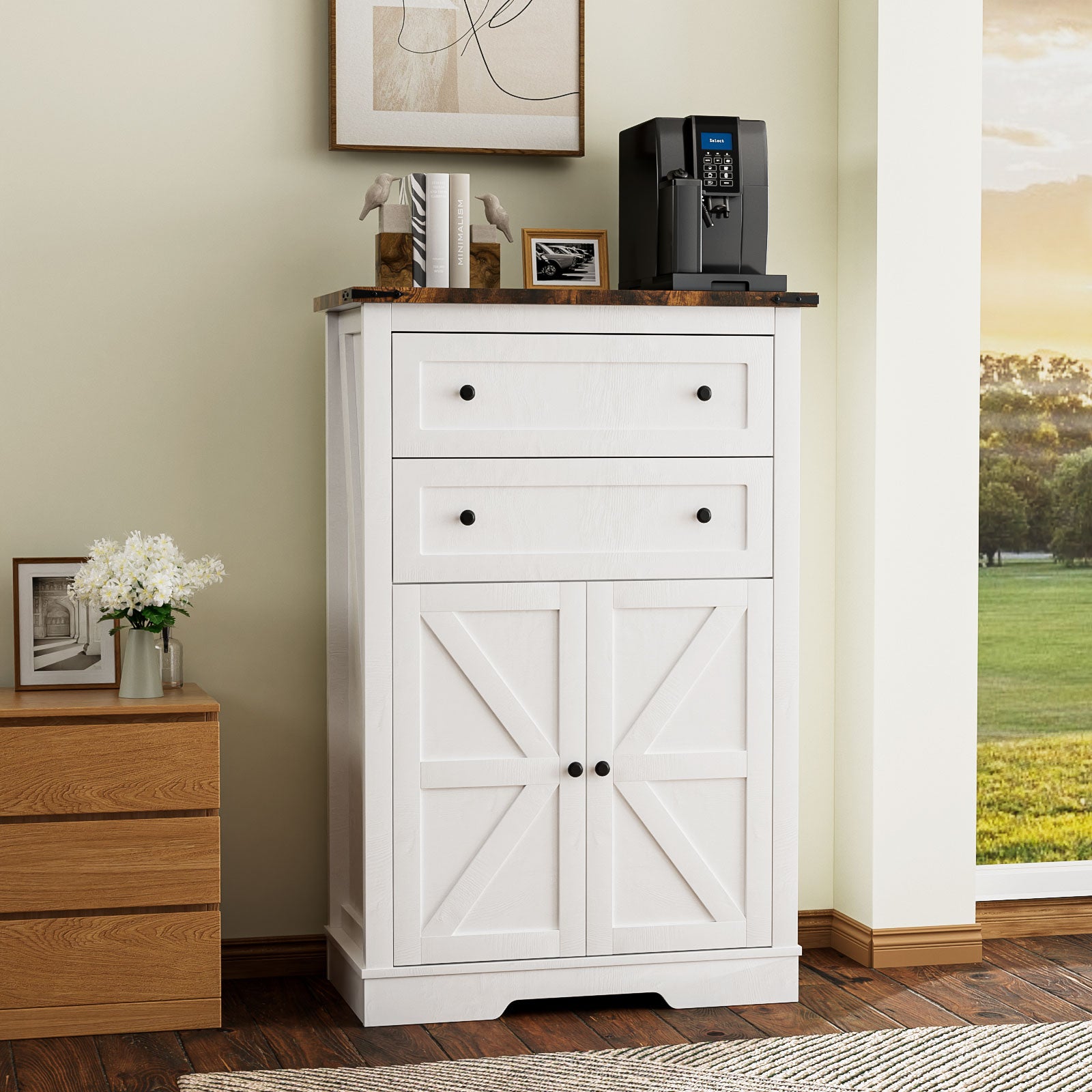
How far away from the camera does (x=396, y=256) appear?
2.94m

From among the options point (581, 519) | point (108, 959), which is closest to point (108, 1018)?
point (108, 959)

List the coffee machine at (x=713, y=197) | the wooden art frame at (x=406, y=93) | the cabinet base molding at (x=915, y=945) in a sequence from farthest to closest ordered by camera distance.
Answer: the cabinet base molding at (x=915, y=945), the wooden art frame at (x=406, y=93), the coffee machine at (x=713, y=197)

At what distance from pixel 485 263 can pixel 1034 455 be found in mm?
1867

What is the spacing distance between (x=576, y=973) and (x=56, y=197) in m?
1.99

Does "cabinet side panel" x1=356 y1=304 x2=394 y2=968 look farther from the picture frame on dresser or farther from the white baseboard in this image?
the white baseboard

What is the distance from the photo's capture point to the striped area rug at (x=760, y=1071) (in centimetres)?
247

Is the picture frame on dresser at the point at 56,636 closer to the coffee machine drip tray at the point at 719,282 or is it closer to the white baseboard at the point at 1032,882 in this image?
the coffee machine drip tray at the point at 719,282

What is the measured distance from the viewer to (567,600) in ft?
9.21

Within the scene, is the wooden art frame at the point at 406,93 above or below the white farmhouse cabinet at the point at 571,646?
above

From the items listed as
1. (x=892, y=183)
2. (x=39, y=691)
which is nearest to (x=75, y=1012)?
(x=39, y=691)

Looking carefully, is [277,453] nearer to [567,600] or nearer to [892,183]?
[567,600]

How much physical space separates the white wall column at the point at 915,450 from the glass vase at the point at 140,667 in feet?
5.26

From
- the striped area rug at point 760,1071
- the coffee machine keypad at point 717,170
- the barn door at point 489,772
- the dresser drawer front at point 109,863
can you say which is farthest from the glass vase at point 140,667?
the coffee machine keypad at point 717,170

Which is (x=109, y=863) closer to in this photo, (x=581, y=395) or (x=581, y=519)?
(x=581, y=519)
